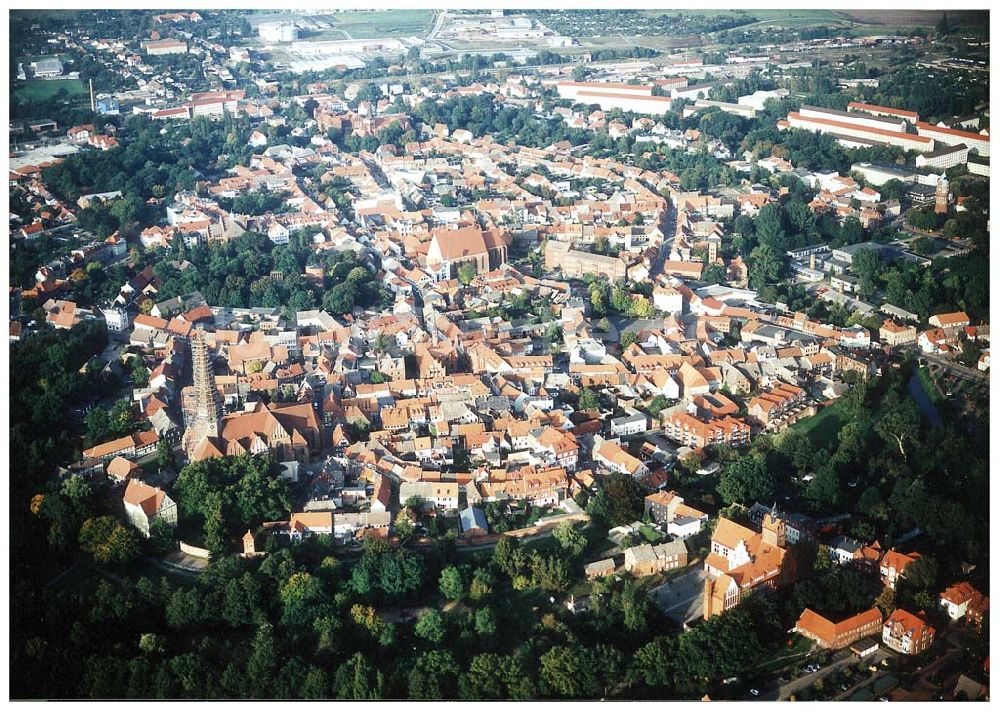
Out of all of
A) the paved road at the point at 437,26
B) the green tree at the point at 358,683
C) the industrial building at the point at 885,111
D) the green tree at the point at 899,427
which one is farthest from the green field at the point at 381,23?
the green tree at the point at 358,683

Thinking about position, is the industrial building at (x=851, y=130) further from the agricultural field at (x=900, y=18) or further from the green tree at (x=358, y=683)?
the green tree at (x=358, y=683)

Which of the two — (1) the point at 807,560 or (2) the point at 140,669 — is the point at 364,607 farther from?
(1) the point at 807,560

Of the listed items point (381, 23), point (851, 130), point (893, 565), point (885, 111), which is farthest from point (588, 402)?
point (381, 23)

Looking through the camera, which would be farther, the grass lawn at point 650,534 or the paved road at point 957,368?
Answer: the paved road at point 957,368

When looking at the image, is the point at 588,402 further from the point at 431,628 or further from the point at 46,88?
the point at 46,88

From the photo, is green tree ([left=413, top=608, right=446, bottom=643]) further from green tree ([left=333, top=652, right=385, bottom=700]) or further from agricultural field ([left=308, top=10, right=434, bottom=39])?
agricultural field ([left=308, top=10, right=434, bottom=39])

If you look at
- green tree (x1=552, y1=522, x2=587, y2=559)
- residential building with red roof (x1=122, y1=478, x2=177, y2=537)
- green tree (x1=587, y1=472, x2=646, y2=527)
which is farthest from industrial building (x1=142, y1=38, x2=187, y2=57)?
green tree (x1=552, y1=522, x2=587, y2=559)
